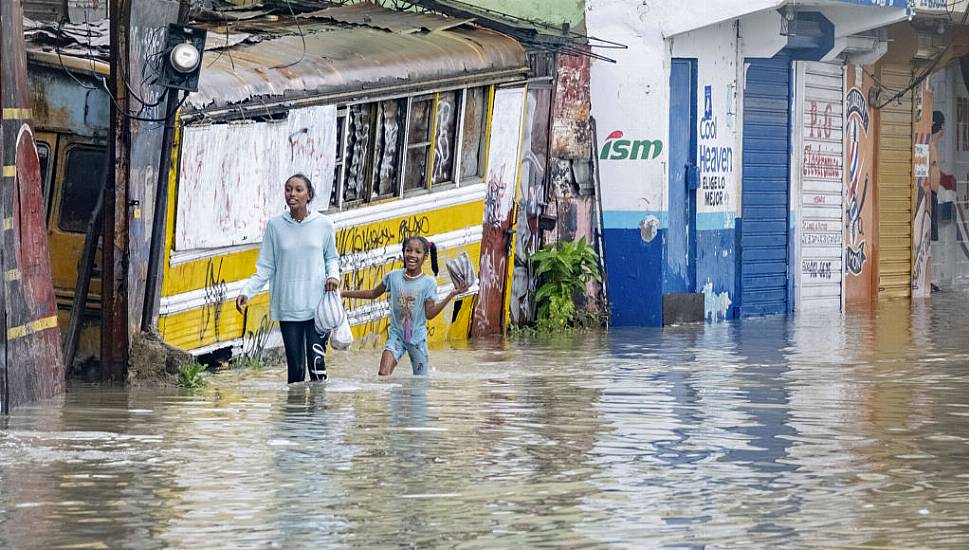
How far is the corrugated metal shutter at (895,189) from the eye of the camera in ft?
93.9

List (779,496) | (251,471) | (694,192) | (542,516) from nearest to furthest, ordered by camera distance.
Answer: (542,516)
(779,496)
(251,471)
(694,192)

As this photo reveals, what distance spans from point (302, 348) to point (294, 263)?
2.09ft

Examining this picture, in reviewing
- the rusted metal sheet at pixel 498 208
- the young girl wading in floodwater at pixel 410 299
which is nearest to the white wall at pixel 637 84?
the rusted metal sheet at pixel 498 208

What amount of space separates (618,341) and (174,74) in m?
7.18

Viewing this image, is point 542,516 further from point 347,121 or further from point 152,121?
point 347,121

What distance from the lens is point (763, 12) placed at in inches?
936

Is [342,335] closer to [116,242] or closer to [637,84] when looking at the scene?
[116,242]

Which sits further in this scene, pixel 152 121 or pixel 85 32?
pixel 85 32

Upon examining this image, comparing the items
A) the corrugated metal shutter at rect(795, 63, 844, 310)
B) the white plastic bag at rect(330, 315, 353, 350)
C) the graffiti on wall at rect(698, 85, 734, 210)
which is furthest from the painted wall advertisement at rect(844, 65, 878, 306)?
the white plastic bag at rect(330, 315, 353, 350)

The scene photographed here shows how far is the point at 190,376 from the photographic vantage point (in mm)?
14227

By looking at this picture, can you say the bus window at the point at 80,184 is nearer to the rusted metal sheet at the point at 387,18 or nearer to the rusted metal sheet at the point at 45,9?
the rusted metal sheet at the point at 45,9

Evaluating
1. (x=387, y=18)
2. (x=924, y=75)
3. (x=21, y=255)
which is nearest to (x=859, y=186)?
(x=924, y=75)

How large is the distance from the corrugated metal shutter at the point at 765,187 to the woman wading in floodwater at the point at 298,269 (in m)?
11.1

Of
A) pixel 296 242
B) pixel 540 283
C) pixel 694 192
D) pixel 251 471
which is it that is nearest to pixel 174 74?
pixel 296 242
